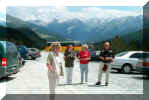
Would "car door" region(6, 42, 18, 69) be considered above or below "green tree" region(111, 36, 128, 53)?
below

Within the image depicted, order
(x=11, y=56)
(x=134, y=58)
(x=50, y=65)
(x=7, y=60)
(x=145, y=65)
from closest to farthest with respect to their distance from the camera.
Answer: (x=50, y=65) → (x=7, y=60) → (x=11, y=56) → (x=145, y=65) → (x=134, y=58)

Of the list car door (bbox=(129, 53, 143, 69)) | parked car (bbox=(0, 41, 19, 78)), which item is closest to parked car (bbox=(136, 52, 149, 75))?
car door (bbox=(129, 53, 143, 69))

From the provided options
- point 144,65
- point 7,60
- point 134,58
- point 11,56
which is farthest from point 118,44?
point 7,60

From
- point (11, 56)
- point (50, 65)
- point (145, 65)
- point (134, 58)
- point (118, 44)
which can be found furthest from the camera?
point (118, 44)

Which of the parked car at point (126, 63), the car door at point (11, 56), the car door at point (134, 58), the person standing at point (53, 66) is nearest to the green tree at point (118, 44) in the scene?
the car door at point (134, 58)

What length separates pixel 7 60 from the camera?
12.9m

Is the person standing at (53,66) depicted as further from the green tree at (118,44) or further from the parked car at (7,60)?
the green tree at (118,44)

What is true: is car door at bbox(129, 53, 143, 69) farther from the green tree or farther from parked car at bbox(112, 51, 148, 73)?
the green tree

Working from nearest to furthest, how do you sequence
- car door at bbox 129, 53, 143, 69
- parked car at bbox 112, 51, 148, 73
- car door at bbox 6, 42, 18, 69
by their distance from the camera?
car door at bbox 6, 42, 18, 69 → car door at bbox 129, 53, 143, 69 → parked car at bbox 112, 51, 148, 73

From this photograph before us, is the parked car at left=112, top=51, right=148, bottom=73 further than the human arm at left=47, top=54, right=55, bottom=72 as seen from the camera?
Yes

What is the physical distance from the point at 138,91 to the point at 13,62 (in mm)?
5962

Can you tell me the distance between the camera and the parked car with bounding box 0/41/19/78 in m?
12.4

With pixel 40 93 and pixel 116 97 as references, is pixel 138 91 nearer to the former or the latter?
pixel 116 97

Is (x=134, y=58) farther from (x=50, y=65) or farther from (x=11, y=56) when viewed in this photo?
(x=50, y=65)
